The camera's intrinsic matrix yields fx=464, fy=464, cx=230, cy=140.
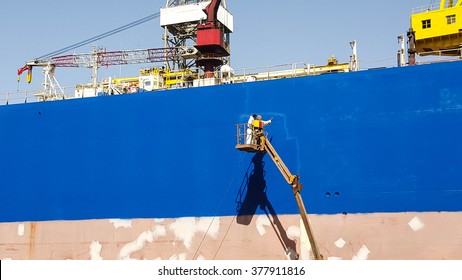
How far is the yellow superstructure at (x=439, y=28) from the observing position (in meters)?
19.3

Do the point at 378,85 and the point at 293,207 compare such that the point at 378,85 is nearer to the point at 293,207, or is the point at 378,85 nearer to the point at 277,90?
the point at 277,90

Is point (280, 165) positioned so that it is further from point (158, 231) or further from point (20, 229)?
point (20, 229)

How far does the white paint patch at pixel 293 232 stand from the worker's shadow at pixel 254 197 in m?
0.42

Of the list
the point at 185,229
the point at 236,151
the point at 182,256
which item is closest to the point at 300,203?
the point at 236,151

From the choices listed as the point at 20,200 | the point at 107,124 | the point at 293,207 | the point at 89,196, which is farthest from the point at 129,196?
the point at 293,207

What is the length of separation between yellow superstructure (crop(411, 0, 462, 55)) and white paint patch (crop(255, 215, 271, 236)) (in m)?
9.70

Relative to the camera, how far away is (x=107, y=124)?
20.4 metres

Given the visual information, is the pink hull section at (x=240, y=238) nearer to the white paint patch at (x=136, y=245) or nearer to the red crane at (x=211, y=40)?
the white paint patch at (x=136, y=245)

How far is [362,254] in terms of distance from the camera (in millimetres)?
16234

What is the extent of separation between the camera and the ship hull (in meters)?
16.1

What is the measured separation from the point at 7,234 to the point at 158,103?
9.35 m

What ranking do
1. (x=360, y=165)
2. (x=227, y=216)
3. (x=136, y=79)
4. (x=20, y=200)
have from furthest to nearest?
(x=136, y=79), (x=20, y=200), (x=227, y=216), (x=360, y=165)

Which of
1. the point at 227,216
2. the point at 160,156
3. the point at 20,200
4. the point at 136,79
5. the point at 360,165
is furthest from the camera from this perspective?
the point at 136,79

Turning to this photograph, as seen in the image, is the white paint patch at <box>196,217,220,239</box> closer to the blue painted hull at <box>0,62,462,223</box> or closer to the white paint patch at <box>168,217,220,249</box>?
the white paint patch at <box>168,217,220,249</box>
